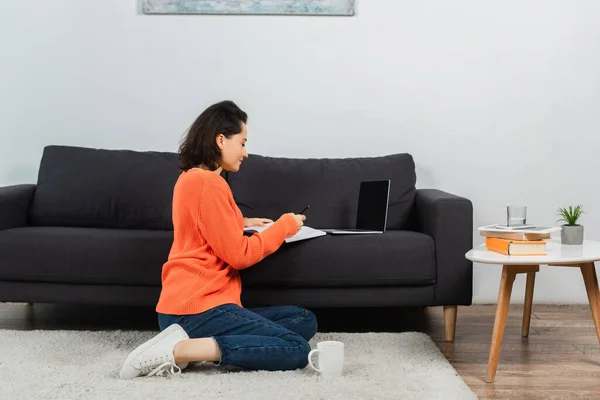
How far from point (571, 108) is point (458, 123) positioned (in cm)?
57

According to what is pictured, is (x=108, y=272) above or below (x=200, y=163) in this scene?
below

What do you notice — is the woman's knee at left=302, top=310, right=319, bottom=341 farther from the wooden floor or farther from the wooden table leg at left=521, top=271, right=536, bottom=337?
the wooden table leg at left=521, top=271, right=536, bottom=337

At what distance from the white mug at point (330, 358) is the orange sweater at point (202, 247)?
14.5 inches

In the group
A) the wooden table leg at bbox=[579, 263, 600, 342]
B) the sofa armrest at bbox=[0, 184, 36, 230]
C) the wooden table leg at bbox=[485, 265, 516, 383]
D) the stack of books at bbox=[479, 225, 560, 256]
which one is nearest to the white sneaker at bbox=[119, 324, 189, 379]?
the wooden table leg at bbox=[485, 265, 516, 383]

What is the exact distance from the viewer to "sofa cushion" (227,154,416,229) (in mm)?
3434

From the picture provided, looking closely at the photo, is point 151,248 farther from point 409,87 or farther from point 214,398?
point 409,87

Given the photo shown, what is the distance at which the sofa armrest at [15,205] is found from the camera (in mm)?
3273

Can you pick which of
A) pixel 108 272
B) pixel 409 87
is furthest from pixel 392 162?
pixel 108 272

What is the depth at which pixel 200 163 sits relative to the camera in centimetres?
256

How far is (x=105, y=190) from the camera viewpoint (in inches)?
140

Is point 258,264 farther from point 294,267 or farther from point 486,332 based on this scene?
point 486,332

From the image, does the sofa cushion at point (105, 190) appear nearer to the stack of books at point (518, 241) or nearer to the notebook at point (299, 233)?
the notebook at point (299, 233)

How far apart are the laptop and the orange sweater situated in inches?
27.1

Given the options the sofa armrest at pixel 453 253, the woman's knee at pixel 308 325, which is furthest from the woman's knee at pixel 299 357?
the sofa armrest at pixel 453 253
